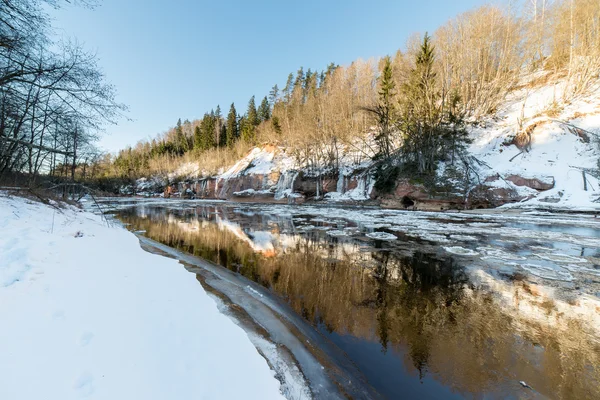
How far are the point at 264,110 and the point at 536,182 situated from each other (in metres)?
62.8

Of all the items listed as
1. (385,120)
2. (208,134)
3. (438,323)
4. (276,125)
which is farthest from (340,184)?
(208,134)

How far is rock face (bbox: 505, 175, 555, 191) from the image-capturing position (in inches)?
→ 821

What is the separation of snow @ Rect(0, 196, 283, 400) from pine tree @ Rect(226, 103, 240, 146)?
69.8m

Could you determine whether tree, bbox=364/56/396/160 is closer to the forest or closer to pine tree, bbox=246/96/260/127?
the forest

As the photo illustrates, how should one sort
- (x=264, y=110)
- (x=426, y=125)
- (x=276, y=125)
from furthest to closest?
(x=264, y=110) → (x=276, y=125) → (x=426, y=125)

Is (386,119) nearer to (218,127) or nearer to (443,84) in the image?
(443,84)

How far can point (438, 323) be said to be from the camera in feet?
13.8

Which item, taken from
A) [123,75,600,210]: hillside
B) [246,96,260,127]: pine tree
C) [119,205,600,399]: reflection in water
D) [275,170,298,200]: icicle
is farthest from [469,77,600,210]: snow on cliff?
[246,96,260,127]: pine tree

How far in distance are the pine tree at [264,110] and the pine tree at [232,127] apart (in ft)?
26.1

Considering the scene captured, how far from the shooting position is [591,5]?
27.4 m

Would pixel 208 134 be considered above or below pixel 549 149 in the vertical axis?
above

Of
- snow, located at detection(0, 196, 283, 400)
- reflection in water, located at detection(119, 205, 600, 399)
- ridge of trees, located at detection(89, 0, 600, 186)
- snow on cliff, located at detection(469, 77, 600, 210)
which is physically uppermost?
ridge of trees, located at detection(89, 0, 600, 186)

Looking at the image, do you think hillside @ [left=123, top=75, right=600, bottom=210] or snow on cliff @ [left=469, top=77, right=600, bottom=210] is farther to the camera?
hillside @ [left=123, top=75, right=600, bottom=210]

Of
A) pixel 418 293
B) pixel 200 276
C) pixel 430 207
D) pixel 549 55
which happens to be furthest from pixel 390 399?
pixel 549 55
